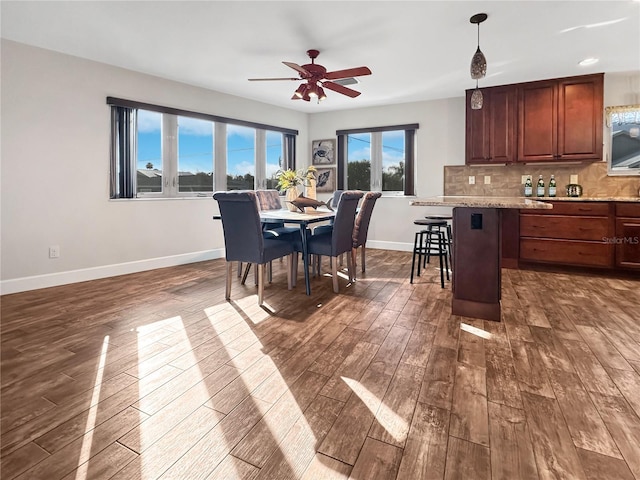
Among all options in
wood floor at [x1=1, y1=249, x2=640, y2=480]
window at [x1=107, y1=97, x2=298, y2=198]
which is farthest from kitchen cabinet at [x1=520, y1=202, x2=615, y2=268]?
window at [x1=107, y1=97, x2=298, y2=198]

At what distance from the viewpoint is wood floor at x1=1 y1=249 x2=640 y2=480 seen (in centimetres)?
125

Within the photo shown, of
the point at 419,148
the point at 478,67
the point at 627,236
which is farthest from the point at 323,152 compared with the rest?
the point at 627,236

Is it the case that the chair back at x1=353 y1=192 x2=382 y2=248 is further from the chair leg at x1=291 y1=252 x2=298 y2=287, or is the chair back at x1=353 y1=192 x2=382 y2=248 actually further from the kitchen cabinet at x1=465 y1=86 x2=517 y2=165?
the kitchen cabinet at x1=465 y1=86 x2=517 y2=165

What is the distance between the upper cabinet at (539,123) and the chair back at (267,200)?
278cm

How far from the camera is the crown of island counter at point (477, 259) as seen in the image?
103 inches

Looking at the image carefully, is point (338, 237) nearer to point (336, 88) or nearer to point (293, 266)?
point (293, 266)

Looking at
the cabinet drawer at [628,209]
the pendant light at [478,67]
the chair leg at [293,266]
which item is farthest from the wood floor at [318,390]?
the pendant light at [478,67]

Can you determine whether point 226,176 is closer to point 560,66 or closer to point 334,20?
point 334,20

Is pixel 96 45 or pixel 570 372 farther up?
pixel 96 45

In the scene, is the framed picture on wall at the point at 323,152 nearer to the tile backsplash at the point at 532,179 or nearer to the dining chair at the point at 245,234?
the tile backsplash at the point at 532,179

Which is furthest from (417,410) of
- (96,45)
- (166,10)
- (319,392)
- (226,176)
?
(226,176)

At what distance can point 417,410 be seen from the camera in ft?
5.09

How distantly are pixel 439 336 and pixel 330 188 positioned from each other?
445 centimetres

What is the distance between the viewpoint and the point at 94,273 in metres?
3.95
